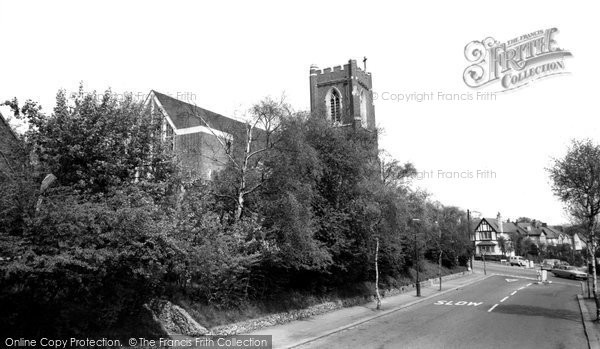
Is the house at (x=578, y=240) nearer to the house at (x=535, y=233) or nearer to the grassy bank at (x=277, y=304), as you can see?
the grassy bank at (x=277, y=304)

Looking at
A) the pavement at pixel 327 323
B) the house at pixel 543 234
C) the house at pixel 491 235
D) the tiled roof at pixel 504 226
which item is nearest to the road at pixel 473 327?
the pavement at pixel 327 323

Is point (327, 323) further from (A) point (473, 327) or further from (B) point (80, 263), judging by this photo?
(B) point (80, 263)

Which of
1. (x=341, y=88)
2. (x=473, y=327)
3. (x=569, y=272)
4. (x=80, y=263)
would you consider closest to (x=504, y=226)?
(x=569, y=272)

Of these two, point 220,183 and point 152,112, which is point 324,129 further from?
point 152,112

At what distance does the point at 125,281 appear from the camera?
1170cm

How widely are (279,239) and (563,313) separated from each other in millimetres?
14007

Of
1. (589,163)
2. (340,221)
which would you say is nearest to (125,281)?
(340,221)

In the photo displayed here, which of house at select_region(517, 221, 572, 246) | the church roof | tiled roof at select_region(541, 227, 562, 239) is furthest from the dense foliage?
tiled roof at select_region(541, 227, 562, 239)

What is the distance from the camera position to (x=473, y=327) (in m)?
16.1

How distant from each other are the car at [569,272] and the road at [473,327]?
2444 centimetres

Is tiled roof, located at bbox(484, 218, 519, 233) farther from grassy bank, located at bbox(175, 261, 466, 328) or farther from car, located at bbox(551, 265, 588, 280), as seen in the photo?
grassy bank, located at bbox(175, 261, 466, 328)

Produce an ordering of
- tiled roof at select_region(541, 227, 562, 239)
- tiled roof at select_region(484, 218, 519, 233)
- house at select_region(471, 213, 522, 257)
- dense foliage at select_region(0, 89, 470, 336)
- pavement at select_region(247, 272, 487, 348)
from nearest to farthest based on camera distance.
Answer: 1. dense foliage at select_region(0, 89, 470, 336)
2. pavement at select_region(247, 272, 487, 348)
3. house at select_region(471, 213, 522, 257)
4. tiled roof at select_region(484, 218, 519, 233)
5. tiled roof at select_region(541, 227, 562, 239)

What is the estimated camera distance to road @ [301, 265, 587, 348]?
13375mm

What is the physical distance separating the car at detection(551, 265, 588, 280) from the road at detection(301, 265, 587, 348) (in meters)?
24.4
